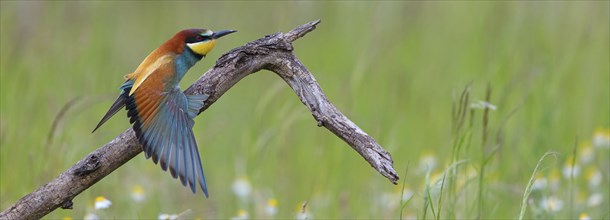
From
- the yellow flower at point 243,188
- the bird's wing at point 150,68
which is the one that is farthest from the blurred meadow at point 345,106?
the bird's wing at point 150,68

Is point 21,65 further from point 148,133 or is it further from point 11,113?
point 148,133

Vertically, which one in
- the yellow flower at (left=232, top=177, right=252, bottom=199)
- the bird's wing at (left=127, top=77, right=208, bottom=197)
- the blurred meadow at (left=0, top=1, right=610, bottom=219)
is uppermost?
the blurred meadow at (left=0, top=1, right=610, bottom=219)

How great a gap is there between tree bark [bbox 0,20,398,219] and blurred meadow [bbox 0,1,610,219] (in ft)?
3.07

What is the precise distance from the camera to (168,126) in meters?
2.65

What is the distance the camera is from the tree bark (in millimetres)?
2520

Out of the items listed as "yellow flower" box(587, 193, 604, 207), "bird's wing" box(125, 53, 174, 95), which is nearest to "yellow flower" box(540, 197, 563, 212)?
"yellow flower" box(587, 193, 604, 207)

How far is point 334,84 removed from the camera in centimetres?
604

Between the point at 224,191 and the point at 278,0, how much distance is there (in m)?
2.19

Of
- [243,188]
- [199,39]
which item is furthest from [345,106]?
[199,39]

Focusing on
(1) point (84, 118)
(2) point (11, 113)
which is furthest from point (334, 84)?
(2) point (11, 113)

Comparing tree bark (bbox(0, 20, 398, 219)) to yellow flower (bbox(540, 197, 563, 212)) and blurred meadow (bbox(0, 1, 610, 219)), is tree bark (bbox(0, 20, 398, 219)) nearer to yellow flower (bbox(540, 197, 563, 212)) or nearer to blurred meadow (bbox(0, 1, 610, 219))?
blurred meadow (bbox(0, 1, 610, 219))

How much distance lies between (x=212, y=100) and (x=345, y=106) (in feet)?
7.60

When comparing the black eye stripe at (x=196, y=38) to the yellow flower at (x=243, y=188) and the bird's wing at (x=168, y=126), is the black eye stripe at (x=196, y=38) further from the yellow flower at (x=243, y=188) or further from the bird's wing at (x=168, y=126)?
the yellow flower at (x=243, y=188)

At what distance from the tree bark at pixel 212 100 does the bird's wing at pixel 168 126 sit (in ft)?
0.14
